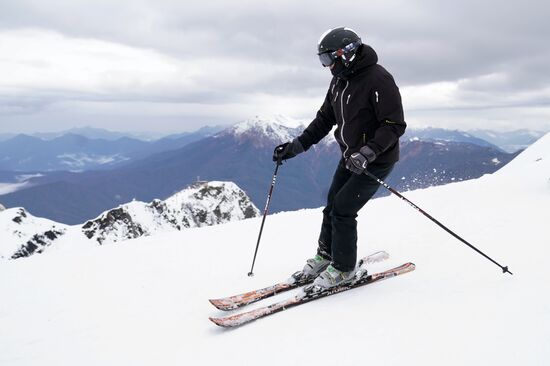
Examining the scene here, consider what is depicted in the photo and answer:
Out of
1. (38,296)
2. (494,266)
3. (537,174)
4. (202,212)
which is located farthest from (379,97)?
(202,212)

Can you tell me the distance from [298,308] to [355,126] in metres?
2.55

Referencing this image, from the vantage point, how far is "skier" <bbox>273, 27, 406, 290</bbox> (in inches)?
213

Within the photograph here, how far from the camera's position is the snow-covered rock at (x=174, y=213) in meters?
89.5

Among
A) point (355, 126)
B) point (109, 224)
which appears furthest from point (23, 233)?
point (355, 126)

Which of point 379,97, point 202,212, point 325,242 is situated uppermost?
point 379,97

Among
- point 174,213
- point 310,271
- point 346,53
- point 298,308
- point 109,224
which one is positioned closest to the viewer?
point 298,308

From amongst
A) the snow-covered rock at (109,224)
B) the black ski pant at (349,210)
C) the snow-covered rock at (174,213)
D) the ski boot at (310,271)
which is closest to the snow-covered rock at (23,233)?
the snow-covered rock at (109,224)

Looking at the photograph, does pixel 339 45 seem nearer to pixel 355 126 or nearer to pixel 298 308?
pixel 355 126

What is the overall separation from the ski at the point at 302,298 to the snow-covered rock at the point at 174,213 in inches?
3330

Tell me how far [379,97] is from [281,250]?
179 inches

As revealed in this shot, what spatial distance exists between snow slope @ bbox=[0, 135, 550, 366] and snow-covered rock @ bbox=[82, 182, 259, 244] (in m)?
80.9

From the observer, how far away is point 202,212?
400ft

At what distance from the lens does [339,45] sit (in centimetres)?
562

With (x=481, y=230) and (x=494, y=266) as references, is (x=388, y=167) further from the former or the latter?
(x=481, y=230)
